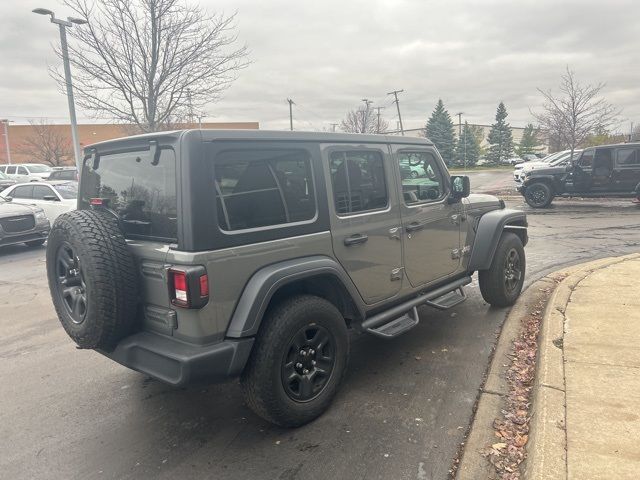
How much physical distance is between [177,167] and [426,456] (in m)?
2.27

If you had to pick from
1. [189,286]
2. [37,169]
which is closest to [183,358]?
[189,286]

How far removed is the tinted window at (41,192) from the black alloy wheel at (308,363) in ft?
38.2

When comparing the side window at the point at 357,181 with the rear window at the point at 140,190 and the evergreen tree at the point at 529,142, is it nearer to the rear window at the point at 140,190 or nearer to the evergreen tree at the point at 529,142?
the rear window at the point at 140,190

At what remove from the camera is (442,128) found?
60031 millimetres

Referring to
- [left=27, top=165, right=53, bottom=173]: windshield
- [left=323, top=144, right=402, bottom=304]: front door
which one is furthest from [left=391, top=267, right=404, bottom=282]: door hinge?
[left=27, top=165, right=53, bottom=173]: windshield

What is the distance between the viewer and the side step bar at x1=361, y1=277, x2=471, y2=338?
12.3ft

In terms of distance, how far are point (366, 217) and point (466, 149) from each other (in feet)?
212

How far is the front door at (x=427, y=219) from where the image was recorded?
4.14 metres

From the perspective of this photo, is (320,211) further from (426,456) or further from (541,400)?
(541,400)

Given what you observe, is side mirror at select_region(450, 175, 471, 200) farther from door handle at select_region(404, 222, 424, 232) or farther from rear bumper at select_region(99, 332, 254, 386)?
rear bumper at select_region(99, 332, 254, 386)

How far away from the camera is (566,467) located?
2.48 meters

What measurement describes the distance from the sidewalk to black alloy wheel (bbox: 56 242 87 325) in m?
2.84

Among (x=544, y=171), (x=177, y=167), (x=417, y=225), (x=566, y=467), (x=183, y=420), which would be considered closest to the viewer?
(x=566, y=467)

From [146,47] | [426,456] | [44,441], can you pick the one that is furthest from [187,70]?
[426,456]
